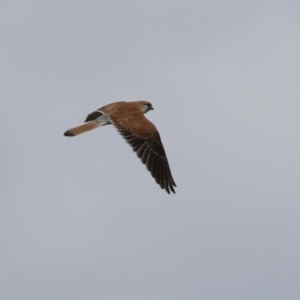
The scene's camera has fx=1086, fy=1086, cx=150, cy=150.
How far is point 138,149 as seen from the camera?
90.0 ft

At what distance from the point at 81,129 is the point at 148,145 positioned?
1.86 meters

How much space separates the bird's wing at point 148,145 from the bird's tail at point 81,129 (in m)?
0.55

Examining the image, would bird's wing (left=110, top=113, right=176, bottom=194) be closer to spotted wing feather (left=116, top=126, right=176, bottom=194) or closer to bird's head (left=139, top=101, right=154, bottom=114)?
spotted wing feather (left=116, top=126, right=176, bottom=194)

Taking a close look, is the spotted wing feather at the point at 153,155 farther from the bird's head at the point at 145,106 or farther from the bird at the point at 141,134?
the bird's head at the point at 145,106

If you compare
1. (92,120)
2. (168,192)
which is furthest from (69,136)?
(168,192)

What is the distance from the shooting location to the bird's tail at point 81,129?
2802cm

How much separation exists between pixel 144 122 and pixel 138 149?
2.65ft

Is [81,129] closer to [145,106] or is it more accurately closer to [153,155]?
[153,155]

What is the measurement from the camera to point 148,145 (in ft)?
90.5

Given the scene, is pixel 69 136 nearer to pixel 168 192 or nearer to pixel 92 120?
pixel 92 120

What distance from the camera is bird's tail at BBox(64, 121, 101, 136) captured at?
28016 millimetres

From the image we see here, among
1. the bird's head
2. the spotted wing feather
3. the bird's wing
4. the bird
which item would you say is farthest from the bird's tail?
the bird's head

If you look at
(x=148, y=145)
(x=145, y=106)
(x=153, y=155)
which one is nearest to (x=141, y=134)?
(x=148, y=145)

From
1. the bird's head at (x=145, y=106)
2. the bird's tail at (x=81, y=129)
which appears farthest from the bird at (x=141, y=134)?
the bird's head at (x=145, y=106)
